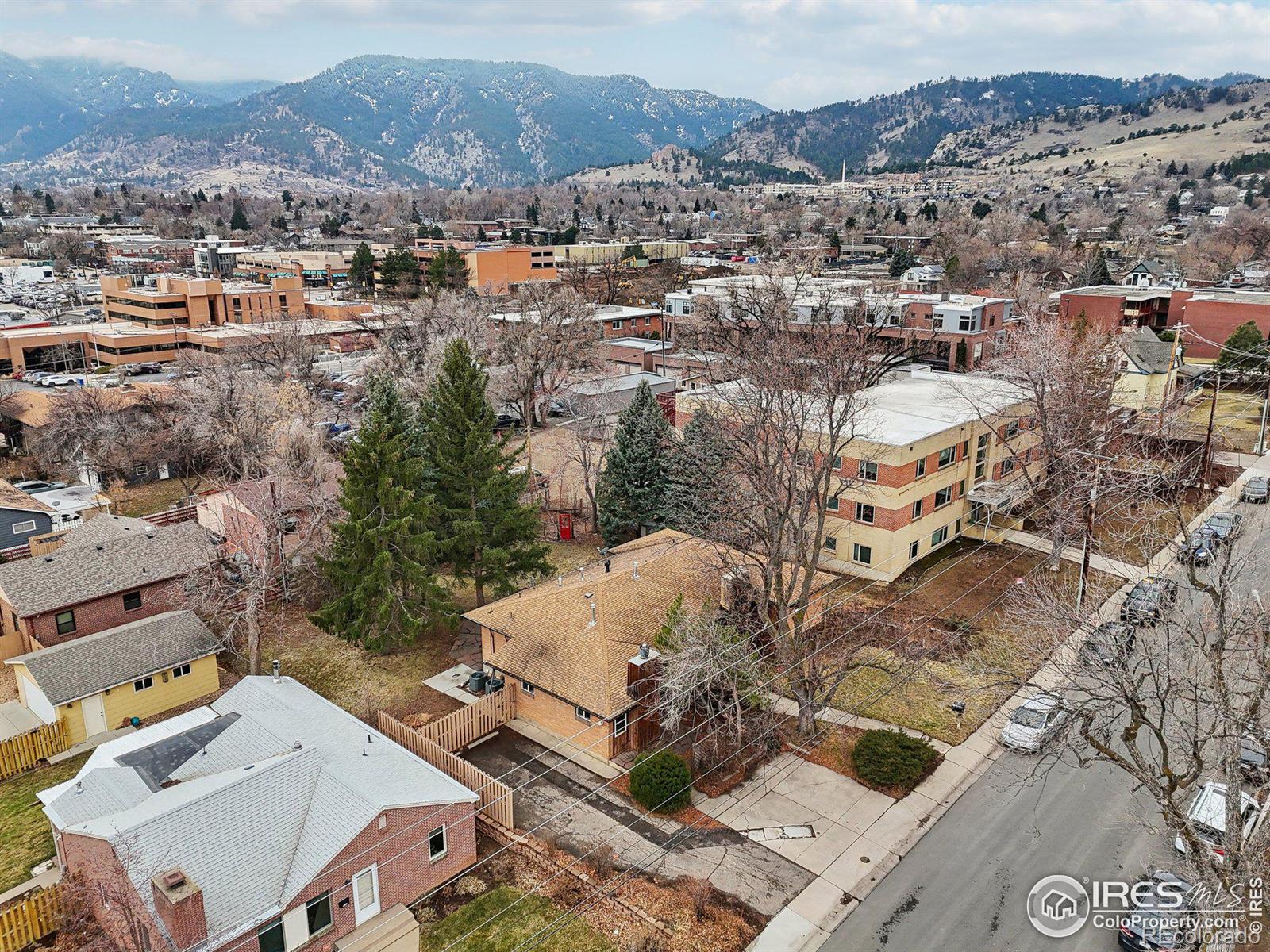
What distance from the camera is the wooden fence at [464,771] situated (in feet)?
71.5

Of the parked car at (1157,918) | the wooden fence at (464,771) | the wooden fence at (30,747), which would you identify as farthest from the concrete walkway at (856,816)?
the wooden fence at (30,747)

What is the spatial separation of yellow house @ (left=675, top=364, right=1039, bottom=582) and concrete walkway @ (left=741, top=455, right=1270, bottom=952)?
31.0 feet

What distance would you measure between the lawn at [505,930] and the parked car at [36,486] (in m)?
41.3

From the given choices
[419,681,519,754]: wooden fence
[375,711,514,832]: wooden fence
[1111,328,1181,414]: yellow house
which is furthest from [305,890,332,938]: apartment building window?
[1111,328,1181,414]: yellow house

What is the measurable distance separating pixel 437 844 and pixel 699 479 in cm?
1751

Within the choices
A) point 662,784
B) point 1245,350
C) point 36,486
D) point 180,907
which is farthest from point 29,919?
point 1245,350

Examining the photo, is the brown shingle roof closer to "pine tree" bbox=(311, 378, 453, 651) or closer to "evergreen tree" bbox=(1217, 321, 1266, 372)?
"pine tree" bbox=(311, 378, 453, 651)

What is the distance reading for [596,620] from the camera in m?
25.3

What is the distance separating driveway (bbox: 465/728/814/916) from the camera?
19.6 metres

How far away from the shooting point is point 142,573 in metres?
32.2

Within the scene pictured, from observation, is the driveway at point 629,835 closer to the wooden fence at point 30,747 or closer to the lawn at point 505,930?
the lawn at point 505,930

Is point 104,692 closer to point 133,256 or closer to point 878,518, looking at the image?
point 878,518

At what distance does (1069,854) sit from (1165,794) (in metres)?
6.85

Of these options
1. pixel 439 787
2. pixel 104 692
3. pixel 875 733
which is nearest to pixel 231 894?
pixel 439 787
